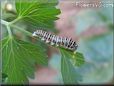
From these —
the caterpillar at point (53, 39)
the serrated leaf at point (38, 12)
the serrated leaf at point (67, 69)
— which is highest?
the serrated leaf at point (38, 12)

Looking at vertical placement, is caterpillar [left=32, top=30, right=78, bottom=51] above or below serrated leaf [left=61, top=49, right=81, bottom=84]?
above

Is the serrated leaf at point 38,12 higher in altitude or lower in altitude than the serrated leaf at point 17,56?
higher

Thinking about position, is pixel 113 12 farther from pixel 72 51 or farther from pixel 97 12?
pixel 72 51

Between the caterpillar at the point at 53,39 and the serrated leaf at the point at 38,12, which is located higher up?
the serrated leaf at the point at 38,12

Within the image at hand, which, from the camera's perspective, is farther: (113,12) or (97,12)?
(97,12)

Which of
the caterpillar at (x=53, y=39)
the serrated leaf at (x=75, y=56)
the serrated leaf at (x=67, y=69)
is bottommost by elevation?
the serrated leaf at (x=67, y=69)

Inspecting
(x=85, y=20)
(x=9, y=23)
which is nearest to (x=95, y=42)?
(x=85, y=20)
